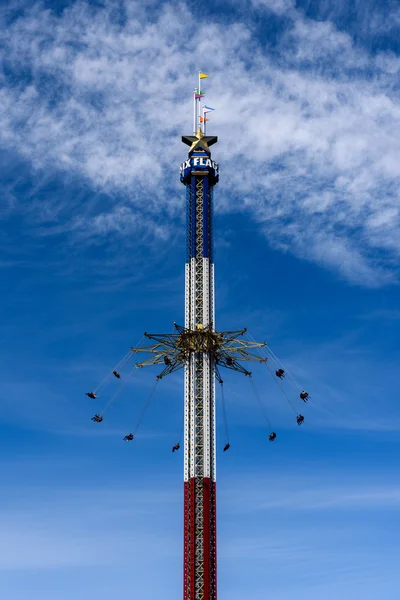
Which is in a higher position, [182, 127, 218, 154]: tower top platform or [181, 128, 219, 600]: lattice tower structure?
[182, 127, 218, 154]: tower top platform

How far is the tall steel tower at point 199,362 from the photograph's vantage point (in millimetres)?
133375

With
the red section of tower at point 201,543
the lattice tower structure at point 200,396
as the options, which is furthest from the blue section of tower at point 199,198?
the red section of tower at point 201,543

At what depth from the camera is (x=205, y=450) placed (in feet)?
448

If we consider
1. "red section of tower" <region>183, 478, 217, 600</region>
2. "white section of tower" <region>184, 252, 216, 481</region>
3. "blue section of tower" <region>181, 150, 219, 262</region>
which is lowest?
"red section of tower" <region>183, 478, 217, 600</region>

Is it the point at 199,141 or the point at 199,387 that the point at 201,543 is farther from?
the point at 199,141

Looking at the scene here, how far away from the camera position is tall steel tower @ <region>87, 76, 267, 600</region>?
13338cm

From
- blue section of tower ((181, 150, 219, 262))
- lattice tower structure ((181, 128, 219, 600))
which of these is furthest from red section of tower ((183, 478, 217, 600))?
blue section of tower ((181, 150, 219, 262))

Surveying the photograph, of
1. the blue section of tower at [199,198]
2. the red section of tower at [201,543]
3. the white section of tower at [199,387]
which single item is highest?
the blue section of tower at [199,198]

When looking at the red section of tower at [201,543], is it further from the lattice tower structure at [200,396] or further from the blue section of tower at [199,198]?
the blue section of tower at [199,198]

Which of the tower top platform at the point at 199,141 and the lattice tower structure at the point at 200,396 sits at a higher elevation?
the tower top platform at the point at 199,141

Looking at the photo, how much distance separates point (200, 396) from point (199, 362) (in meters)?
5.44

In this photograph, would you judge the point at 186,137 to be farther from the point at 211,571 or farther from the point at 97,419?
the point at 211,571

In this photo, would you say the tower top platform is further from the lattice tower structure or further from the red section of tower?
the red section of tower

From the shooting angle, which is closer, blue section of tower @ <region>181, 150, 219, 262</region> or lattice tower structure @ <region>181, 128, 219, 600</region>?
lattice tower structure @ <region>181, 128, 219, 600</region>
